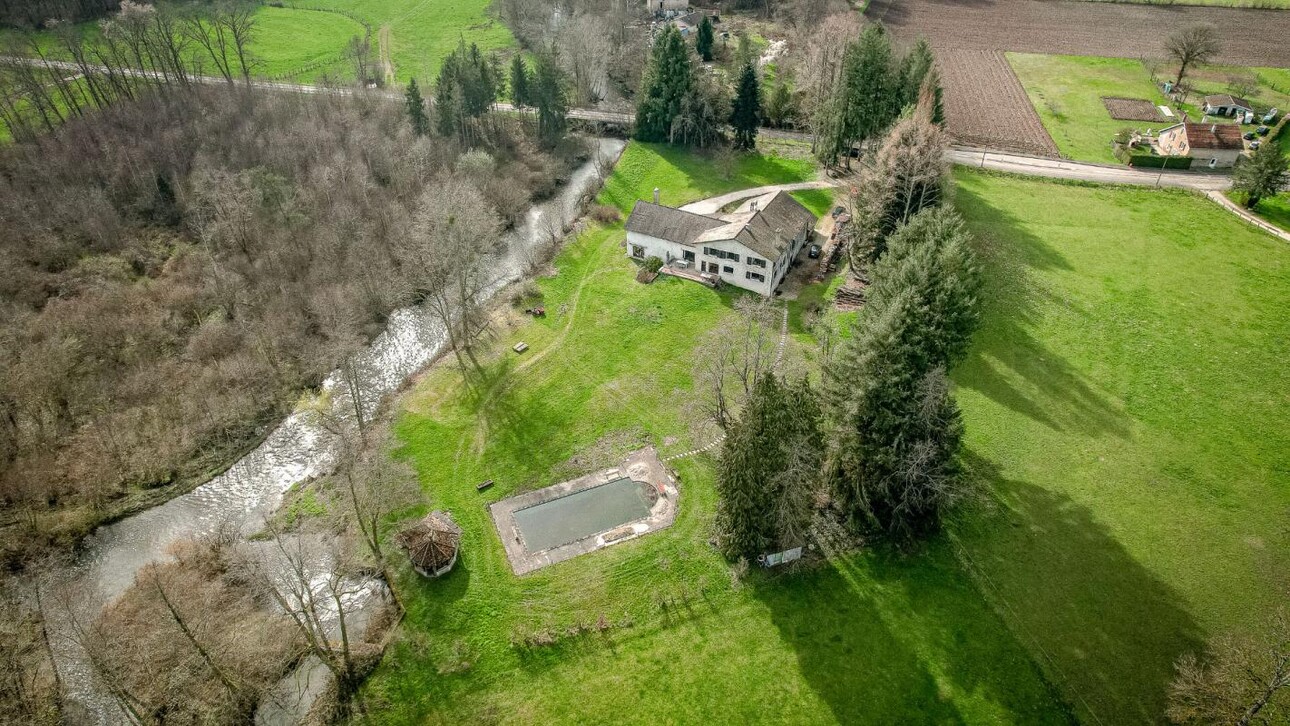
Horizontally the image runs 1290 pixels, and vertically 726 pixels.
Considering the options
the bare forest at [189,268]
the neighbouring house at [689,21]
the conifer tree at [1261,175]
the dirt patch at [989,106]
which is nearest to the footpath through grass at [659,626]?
the bare forest at [189,268]

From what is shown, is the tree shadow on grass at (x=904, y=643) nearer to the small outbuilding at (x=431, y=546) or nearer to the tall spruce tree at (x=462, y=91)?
the small outbuilding at (x=431, y=546)

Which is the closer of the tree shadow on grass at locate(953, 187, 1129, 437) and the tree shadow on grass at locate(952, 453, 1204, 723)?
the tree shadow on grass at locate(952, 453, 1204, 723)

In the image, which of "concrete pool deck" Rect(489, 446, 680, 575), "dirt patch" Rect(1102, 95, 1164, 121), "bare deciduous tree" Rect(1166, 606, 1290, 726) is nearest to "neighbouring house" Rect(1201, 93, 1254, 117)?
"dirt patch" Rect(1102, 95, 1164, 121)

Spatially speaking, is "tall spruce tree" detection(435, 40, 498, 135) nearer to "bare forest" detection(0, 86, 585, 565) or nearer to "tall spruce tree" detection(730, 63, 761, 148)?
"bare forest" detection(0, 86, 585, 565)

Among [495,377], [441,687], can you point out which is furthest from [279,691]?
[495,377]

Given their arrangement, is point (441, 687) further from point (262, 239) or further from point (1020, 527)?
point (262, 239)
